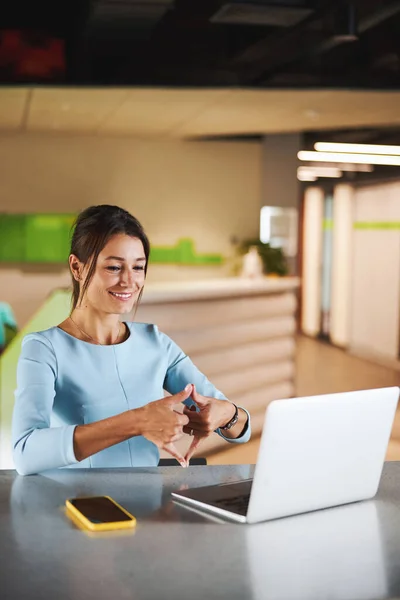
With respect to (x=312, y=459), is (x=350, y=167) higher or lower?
higher

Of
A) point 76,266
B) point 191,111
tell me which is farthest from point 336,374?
point 76,266

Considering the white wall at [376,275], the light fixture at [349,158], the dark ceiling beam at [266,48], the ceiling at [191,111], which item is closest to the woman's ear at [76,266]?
the dark ceiling beam at [266,48]

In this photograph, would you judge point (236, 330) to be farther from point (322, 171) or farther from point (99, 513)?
point (322, 171)

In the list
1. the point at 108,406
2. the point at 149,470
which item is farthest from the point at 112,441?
the point at 108,406

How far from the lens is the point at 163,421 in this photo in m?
1.79

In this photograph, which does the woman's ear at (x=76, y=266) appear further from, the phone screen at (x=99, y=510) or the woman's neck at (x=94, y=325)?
the phone screen at (x=99, y=510)

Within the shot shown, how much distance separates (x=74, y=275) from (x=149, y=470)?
694 millimetres

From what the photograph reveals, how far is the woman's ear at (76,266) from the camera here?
2.34 meters

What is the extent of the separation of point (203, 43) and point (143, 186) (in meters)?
4.07

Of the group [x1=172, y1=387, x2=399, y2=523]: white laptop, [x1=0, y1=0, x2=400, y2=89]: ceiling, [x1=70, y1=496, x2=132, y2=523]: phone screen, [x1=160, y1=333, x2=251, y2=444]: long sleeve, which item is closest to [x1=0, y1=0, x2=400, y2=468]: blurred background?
[x1=0, y1=0, x2=400, y2=89]: ceiling

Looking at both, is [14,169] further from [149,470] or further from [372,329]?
[149,470]

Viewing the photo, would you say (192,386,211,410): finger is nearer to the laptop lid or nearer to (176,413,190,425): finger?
(176,413,190,425): finger

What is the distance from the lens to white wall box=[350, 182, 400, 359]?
33.7 ft

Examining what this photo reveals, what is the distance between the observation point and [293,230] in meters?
10.5
